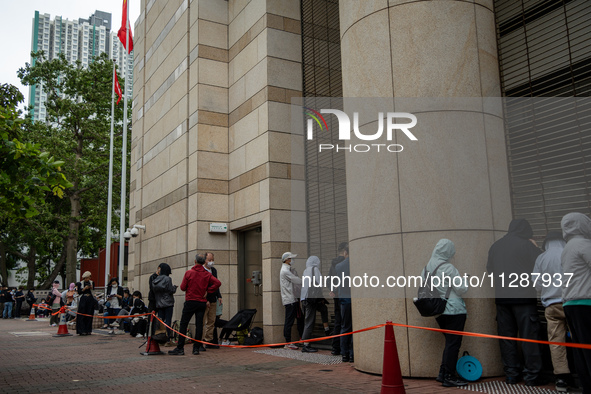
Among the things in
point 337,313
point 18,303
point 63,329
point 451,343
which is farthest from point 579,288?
point 18,303

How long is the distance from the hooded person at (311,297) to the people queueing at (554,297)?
15.6 ft

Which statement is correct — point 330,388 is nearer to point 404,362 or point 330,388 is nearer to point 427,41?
point 404,362

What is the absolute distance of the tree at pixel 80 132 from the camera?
118 feet

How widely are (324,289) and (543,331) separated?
495 cm

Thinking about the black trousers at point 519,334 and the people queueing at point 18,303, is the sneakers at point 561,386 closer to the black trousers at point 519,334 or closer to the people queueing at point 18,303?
the black trousers at point 519,334

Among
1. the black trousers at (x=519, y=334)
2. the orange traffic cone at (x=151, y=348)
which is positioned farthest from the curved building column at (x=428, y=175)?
the orange traffic cone at (x=151, y=348)

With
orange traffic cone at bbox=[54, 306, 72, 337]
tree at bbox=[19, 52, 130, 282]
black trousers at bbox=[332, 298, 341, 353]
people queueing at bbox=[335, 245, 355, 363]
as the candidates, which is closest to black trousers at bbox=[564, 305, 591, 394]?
people queueing at bbox=[335, 245, 355, 363]

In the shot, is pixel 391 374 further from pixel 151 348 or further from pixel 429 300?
pixel 151 348

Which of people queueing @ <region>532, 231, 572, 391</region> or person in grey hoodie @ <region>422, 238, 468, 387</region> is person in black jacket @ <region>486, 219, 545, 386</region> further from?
person in grey hoodie @ <region>422, 238, 468, 387</region>

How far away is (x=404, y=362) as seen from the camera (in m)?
7.34

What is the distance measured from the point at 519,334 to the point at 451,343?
961mm

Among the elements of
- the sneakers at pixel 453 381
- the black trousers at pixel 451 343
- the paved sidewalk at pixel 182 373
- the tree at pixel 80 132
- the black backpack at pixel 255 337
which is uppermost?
the tree at pixel 80 132

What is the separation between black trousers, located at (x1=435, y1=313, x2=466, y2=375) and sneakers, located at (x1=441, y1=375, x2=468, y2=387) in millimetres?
73

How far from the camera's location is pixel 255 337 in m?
12.0
